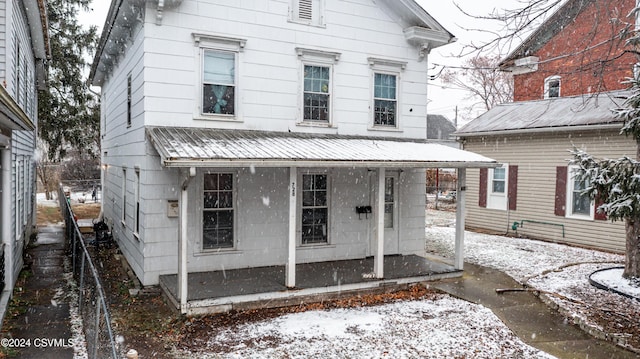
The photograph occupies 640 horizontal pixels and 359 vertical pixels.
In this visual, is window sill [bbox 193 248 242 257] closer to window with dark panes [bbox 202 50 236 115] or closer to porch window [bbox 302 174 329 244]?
porch window [bbox 302 174 329 244]

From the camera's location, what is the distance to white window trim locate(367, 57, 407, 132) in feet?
37.5

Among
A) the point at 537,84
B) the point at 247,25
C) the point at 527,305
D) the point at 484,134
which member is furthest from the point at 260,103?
the point at 537,84

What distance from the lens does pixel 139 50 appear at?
378 inches

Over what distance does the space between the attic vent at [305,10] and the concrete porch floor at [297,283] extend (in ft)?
18.7

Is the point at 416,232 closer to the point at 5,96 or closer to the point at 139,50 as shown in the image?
the point at 139,50

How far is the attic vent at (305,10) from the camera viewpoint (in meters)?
10.6

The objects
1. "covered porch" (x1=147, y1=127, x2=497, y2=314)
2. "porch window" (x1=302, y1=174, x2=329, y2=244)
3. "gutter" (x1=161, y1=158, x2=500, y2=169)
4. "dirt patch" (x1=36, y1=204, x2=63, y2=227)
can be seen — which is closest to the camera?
"gutter" (x1=161, y1=158, x2=500, y2=169)

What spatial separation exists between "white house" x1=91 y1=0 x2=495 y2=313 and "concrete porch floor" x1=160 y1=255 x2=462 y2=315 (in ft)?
0.18

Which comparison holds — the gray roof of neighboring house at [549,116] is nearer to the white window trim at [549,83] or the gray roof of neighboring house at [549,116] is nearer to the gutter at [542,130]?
the gutter at [542,130]

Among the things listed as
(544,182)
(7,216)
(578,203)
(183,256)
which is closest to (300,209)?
(183,256)

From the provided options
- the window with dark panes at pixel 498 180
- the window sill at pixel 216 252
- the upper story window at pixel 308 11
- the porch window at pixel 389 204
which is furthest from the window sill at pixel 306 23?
the window with dark panes at pixel 498 180

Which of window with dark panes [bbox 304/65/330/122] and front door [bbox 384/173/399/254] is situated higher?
window with dark panes [bbox 304/65/330/122]

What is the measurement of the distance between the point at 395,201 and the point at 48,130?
18453mm

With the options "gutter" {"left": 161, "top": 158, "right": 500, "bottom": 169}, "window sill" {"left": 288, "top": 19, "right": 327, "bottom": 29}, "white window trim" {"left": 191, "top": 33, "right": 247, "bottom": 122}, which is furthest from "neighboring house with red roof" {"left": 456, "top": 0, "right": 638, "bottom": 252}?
"white window trim" {"left": 191, "top": 33, "right": 247, "bottom": 122}
